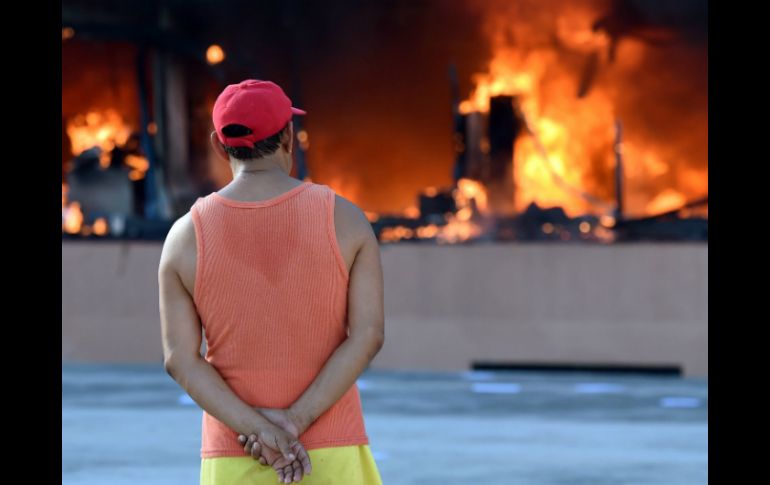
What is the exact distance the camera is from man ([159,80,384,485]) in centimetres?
389

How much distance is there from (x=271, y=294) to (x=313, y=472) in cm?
43

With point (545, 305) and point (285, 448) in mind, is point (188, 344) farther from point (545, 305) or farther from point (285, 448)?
point (545, 305)

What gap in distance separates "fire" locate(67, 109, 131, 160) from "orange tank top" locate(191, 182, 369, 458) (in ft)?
36.8

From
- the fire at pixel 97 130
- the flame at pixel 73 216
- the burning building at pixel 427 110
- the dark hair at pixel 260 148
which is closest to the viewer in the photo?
the dark hair at pixel 260 148

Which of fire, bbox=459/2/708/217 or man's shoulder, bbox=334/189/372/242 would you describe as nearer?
man's shoulder, bbox=334/189/372/242

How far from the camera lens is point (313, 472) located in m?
3.95

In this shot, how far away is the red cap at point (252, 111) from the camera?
3.94 m

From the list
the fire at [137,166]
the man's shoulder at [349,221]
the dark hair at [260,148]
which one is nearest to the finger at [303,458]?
the man's shoulder at [349,221]

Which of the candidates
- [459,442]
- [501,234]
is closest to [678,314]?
[501,234]

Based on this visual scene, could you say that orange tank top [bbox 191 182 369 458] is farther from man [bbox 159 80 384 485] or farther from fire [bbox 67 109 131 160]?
fire [bbox 67 109 131 160]

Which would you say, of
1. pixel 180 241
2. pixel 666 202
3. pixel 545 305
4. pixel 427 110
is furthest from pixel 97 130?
pixel 180 241

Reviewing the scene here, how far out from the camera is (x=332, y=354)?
3.95m

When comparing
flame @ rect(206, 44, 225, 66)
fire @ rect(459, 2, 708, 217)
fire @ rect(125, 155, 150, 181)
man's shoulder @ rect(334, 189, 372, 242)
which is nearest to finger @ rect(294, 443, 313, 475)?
man's shoulder @ rect(334, 189, 372, 242)

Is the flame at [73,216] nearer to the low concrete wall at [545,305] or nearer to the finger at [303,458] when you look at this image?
the low concrete wall at [545,305]
